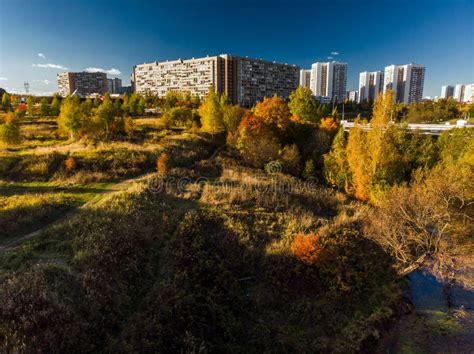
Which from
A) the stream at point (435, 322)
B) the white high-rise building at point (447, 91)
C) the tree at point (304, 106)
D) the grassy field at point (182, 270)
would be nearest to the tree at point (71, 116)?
the grassy field at point (182, 270)

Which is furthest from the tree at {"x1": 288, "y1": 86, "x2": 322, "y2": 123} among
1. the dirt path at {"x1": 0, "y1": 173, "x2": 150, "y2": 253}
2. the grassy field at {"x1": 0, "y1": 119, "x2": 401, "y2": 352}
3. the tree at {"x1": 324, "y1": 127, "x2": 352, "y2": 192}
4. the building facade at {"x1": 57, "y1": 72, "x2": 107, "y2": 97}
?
the building facade at {"x1": 57, "y1": 72, "x2": 107, "y2": 97}

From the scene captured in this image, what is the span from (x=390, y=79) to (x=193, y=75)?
3254 inches

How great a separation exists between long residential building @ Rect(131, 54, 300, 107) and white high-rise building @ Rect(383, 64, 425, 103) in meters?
40.8

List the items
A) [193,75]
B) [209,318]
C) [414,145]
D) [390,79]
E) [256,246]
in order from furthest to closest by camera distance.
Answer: [390,79]
[193,75]
[414,145]
[256,246]
[209,318]

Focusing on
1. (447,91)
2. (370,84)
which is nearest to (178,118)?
(370,84)

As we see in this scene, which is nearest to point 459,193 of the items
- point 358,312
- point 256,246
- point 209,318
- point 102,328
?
point 358,312

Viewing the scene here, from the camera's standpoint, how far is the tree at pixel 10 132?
96.1 ft

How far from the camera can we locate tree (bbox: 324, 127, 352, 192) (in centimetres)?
2789

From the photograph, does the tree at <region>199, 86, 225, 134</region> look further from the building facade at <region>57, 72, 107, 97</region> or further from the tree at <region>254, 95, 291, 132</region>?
the building facade at <region>57, 72, 107, 97</region>

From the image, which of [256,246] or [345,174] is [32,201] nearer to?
[256,246]

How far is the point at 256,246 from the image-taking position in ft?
54.2

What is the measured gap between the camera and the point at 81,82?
137500mm

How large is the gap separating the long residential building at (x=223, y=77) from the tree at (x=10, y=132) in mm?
67055

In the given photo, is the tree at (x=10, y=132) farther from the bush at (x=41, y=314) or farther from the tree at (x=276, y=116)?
the tree at (x=276, y=116)
